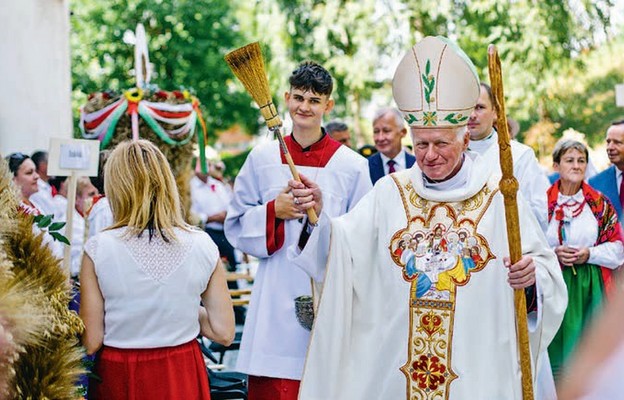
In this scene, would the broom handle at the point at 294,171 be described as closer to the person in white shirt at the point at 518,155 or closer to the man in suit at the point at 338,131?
the person in white shirt at the point at 518,155

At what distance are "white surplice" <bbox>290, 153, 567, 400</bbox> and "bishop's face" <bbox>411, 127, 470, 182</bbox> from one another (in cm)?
7

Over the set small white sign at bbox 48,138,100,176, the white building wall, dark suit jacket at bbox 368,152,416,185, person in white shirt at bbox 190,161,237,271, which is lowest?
small white sign at bbox 48,138,100,176

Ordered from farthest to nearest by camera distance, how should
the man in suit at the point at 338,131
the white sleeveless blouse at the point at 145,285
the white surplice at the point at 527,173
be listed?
the man in suit at the point at 338,131, the white surplice at the point at 527,173, the white sleeveless blouse at the point at 145,285

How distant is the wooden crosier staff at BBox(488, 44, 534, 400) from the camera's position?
12.1 ft


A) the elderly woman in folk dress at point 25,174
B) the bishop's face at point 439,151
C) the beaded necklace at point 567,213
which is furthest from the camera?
the beaded necklace at point 567,213

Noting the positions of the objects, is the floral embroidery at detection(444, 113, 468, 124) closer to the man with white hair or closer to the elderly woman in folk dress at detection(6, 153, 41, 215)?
the man with white hair

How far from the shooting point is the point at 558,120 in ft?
90.2

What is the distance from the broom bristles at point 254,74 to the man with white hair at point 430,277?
2.03ft

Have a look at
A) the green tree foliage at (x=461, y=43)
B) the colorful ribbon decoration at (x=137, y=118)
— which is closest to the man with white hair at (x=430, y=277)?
the colorful ribbon decoration at (x=137, y=118)

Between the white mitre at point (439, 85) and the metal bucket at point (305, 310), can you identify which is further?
the metal bucket at point (305, 310)

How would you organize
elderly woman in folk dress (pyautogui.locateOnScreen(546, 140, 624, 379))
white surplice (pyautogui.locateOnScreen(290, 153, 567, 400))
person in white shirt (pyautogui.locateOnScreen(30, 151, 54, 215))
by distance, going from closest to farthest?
white surplice (pyautogui.locateOnScreen(290, 153, 567, 400))
elderly woman in folk dress (pyautogui.locateOnScreen(546, 140, 624, 379))
person in white shirt (pyautogui.locateOnScreen(30, 151, 54, 215))

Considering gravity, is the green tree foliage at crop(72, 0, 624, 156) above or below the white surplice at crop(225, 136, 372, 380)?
above

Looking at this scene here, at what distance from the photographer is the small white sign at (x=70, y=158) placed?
5758 mm

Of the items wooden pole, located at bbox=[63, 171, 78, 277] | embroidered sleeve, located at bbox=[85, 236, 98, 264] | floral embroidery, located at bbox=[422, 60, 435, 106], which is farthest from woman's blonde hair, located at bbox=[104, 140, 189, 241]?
floral embroidery, located at bbox=[422, 60, 435, 106]
